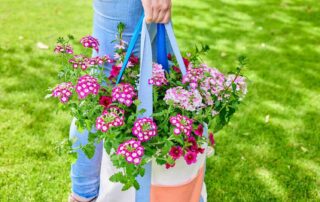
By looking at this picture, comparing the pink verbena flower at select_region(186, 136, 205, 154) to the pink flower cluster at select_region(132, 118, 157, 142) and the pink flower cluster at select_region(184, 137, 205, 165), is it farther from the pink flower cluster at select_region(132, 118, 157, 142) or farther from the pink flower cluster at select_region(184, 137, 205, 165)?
the pink flower cluster at select_region(132, 118, 157, 142)

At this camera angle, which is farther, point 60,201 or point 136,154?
point 60,201

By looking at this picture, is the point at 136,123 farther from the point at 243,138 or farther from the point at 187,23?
the point at 187,23

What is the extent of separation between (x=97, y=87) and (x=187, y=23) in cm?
331

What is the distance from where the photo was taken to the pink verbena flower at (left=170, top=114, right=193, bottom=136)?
1404 millimetres

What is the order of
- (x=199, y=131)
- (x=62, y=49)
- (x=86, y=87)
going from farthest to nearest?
1. (x=62, y=49)
2. (x=199, y=131)
3. (x=86, y=87)

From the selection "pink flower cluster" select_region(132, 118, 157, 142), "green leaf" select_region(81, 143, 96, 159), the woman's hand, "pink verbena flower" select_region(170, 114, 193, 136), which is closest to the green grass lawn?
"green leaf" select_region(81, 143, 96, 159)

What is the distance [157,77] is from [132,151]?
1.05ft

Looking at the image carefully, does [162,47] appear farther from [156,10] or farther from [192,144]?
[192,144]

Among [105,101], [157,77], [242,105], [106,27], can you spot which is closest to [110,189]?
[105,101]

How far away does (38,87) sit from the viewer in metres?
3.19

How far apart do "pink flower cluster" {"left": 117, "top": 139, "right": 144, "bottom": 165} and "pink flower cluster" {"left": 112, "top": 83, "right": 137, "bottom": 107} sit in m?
0.16

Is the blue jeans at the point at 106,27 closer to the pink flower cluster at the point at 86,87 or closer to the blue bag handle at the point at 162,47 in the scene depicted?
the blue bag handle at the point at 162,47

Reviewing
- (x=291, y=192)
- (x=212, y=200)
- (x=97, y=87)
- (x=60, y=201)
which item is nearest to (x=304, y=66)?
(x=291, y=192)

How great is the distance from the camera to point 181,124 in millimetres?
1414
